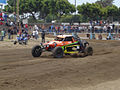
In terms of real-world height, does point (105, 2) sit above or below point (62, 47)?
above

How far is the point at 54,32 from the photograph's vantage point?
3294 centimetres

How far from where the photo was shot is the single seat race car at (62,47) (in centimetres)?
1318

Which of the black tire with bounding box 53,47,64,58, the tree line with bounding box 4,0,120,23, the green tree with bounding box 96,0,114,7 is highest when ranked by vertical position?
the green tree with bounding box 96,0,114,7

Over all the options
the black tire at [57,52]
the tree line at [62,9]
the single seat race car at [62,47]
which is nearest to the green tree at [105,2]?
the tree line at [62,9]

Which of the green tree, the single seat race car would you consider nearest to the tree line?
the green tree

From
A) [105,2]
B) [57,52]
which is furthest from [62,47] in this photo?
[105,2]

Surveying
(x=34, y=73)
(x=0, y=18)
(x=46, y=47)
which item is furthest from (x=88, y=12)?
(x=34, y=73)

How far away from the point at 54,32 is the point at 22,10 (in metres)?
23.1

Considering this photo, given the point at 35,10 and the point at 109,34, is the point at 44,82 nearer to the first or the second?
the point at 109,34

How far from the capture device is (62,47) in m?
13.6

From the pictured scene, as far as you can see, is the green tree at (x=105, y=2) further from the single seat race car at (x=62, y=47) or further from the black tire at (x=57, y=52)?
the black tire at (x=57, y=52)

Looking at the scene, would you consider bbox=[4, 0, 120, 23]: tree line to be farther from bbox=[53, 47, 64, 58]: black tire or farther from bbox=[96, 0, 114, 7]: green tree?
bbox=[53, 47, 64, 58]: black tire

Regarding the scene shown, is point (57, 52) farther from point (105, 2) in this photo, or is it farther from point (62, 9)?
point (105, 2)

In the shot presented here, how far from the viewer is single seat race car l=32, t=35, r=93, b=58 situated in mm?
13180
